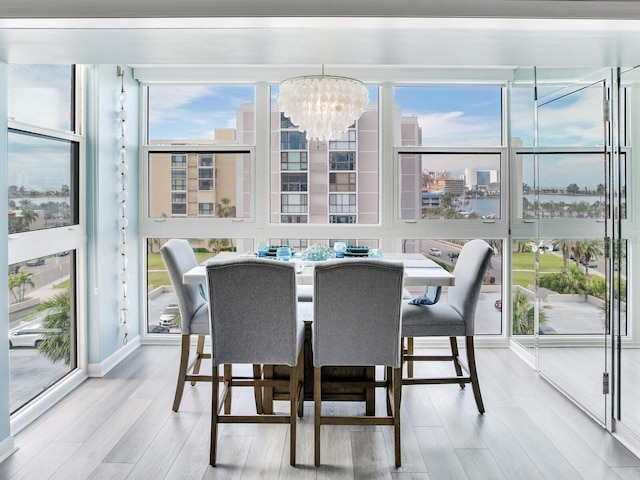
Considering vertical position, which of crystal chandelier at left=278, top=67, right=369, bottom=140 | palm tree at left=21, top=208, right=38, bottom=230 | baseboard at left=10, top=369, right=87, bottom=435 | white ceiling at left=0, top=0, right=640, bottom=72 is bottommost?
baseboard at left=10, top=369, right=87, bottom=435

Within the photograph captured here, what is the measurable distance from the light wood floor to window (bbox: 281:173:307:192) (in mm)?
1890

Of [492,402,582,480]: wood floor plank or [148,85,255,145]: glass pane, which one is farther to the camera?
[148,85,255,145]: glass pane

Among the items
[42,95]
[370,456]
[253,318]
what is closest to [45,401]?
[253,318]

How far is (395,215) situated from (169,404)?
2.42 m

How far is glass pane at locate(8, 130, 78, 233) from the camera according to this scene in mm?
3191

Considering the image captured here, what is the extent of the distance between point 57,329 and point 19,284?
0.61 metres

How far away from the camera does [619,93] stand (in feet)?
9.77

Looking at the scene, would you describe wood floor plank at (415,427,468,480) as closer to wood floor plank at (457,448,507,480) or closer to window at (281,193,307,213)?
wood floor plank at (457,448,507,480)

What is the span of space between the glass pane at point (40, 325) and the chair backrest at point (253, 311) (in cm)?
125

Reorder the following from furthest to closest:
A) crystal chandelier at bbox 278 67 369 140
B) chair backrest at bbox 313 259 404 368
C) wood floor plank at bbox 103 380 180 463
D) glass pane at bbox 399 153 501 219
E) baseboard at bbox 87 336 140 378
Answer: glass pane at bbox 399 153 501 219 < baseboard at bbox 87 336 140 378 < crystal chandelier at bbox 278 67 369 140 < wood floor plank at bbox 103 380 180 463 < chair backrest at bbox 313 259 404 368

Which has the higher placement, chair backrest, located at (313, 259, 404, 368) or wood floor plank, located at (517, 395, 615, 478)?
chair backrest, located at (313, 259, 404, 368)

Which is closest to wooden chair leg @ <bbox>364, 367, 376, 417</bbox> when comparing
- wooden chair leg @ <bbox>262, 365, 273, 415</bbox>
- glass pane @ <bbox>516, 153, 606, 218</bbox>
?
wooden chair leg @ <bbox>262, 365, 273, 415</bbox>

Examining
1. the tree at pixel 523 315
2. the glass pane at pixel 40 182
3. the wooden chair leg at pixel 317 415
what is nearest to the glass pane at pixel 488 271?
the tree at pixel 523 315

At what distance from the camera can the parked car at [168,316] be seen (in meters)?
5.02
